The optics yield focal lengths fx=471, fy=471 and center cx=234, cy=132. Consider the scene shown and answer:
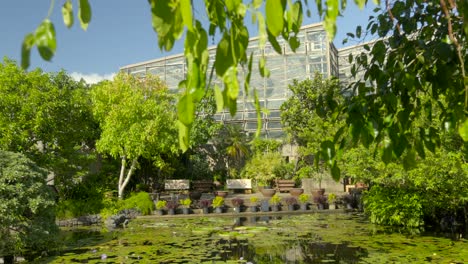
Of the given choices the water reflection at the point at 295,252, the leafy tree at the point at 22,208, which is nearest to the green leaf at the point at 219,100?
the water reflection at the point at 295,252

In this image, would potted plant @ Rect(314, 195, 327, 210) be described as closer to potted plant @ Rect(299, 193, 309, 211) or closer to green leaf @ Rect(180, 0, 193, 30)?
potted plant @ Rect(299, 193, 309, 211)

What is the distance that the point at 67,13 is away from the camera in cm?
84

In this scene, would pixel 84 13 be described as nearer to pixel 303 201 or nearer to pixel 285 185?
→ pixel 303 201

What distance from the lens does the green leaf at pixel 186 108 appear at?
864 millimetres

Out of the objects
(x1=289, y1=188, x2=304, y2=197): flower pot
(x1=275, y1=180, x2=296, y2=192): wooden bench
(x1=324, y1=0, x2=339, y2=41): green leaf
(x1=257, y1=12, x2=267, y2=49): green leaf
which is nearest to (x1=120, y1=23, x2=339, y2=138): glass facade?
(x1=275, y1=180, x2=296, y2=192): wooden bench

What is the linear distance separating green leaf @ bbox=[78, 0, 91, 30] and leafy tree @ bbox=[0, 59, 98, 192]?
44.8ft

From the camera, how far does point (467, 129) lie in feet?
5.43

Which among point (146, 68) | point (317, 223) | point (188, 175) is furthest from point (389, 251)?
point (146, 68)

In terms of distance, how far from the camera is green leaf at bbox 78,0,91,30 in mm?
839

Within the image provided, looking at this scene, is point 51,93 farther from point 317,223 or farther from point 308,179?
point 308,179

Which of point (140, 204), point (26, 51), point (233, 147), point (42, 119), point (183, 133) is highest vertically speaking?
point (233, 147)

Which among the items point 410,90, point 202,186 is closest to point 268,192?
point 202,186

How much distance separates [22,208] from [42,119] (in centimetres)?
623

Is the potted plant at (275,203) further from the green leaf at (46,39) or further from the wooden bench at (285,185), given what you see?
the green leaf at (46,39)
